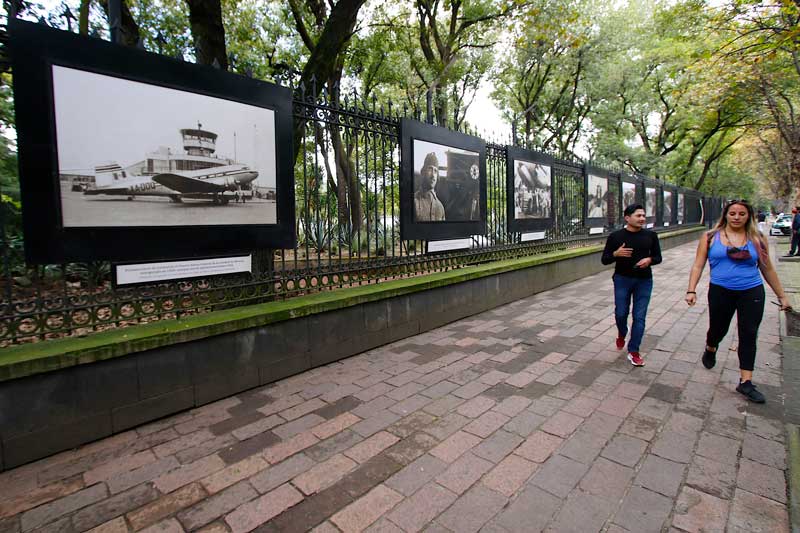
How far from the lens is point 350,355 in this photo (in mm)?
4992

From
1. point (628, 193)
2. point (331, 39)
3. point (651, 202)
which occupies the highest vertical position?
point (331, 39)

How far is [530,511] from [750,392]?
8.90ft

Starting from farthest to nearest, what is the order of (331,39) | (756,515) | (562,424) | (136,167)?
1. (331,39)
2. (136,167)
3. (562,424)
4. (756,515)

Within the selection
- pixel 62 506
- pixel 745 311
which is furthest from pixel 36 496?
pixel 745 311

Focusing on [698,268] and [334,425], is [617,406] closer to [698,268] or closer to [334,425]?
[698,268]

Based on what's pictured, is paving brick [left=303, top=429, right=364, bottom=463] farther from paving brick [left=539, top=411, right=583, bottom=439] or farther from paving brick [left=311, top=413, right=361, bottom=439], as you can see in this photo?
paving brick [left=539, top=411, right=583, bottom=439]

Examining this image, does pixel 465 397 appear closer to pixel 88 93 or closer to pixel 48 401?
pixel 48 401

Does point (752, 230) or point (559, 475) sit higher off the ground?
point (752, 230)

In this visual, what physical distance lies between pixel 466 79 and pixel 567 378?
18.3 meters

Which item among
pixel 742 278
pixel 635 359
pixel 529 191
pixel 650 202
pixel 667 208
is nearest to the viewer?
pixel 742 278

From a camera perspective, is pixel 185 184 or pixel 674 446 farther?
pixel 185 184

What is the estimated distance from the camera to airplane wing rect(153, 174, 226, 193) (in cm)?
364

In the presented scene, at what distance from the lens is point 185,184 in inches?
148

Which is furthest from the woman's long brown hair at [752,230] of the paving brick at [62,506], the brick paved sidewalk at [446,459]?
the paving brick at [62,506]
